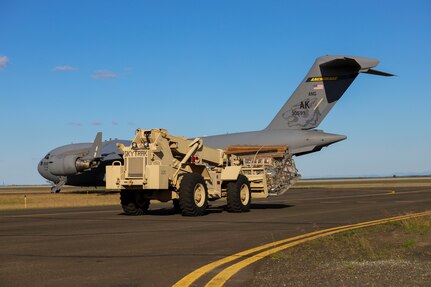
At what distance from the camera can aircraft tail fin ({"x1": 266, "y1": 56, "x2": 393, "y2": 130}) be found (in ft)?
128

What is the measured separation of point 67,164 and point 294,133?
63.7ft

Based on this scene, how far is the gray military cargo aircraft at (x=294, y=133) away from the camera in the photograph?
38.5 metres

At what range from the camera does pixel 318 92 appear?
40.8m

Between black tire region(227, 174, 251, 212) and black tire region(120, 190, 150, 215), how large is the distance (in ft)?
11.2

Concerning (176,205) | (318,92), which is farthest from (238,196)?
(318,92)

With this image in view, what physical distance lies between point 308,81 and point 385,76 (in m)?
6.02

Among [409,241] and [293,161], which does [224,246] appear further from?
[293,161]

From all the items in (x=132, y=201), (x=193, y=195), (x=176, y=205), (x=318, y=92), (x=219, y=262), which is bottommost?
(x=219, y=262)

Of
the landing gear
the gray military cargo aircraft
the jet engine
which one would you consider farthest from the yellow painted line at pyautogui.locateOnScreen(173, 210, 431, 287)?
the landing gear

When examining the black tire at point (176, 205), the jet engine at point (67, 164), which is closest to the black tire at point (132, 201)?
the black tire at point (176, 205)

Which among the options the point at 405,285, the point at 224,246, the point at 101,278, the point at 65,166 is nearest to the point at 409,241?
the point at 224,246

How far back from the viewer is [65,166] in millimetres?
43250

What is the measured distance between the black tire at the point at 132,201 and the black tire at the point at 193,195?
241cm

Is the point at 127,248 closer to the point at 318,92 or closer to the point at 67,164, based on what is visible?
the point at 318,92
